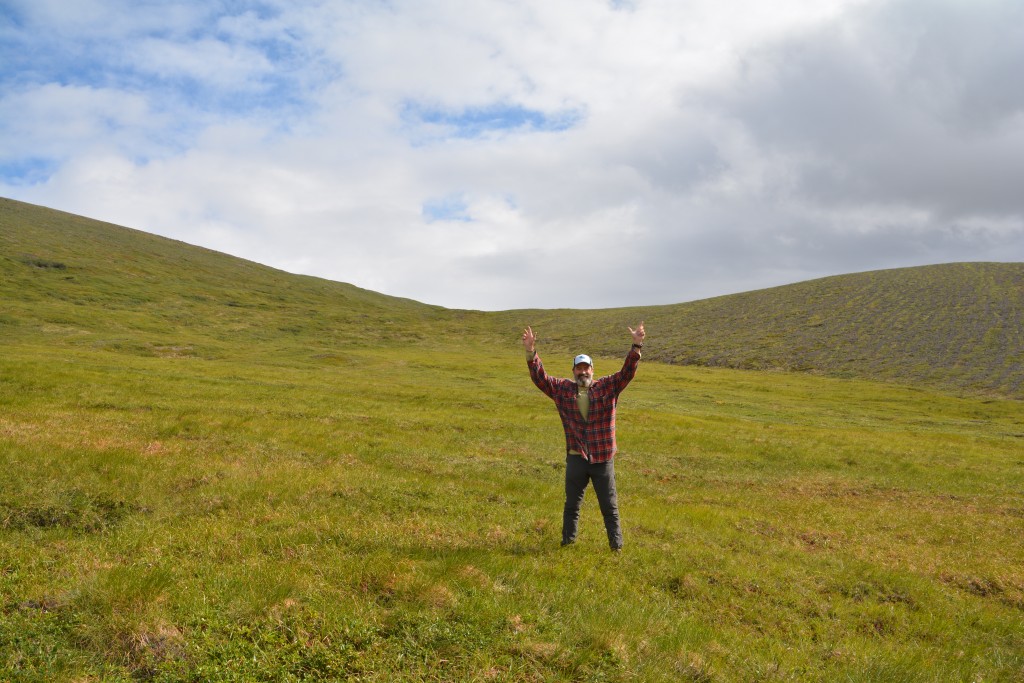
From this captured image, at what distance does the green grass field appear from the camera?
6910mm

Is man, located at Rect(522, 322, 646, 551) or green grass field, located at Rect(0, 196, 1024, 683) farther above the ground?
man, located at Rect(522, 322, 646, 551)

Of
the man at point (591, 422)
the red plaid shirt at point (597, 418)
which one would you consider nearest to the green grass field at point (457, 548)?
the man at point (591, 422)

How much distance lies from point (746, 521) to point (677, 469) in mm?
8139

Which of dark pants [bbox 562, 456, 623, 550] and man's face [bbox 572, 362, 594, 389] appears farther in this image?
man's face [bbox 572, 362, 594, 389]

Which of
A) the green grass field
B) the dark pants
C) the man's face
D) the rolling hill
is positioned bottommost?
the green grass field

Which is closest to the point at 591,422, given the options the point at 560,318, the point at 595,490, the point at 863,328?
the point at 595,490

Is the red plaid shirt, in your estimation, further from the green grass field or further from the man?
the green grass field

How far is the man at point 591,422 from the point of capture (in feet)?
35.3

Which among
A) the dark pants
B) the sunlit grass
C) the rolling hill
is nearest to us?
the sunlit grass

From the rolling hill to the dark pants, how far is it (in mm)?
67513

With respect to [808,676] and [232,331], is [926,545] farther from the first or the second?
[232,331]

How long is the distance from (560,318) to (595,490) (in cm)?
14192

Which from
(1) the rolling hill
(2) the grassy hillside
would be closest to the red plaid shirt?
(1) the rolling hill

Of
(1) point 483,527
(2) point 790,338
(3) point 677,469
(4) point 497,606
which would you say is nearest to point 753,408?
(3) point 677,469
